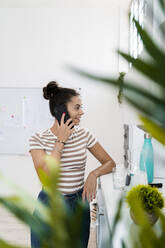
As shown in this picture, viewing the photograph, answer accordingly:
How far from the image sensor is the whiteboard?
4336 millimetres

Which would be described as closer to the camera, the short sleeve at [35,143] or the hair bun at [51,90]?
the short sleeve at [35,143]

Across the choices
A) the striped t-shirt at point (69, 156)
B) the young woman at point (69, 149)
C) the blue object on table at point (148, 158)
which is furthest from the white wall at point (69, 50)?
the striped t-shirt at point (69, 156)

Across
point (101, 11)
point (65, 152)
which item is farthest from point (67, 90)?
point (101, 11)

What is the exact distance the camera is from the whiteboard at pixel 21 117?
4.34m

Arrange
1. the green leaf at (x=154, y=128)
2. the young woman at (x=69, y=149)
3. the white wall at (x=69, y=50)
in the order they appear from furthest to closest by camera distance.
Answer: the white wall at (x=69, y=50) < the young woman at (x=69, y=149) < the green leaf at (x=154, y=128)

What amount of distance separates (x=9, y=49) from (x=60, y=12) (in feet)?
2.84

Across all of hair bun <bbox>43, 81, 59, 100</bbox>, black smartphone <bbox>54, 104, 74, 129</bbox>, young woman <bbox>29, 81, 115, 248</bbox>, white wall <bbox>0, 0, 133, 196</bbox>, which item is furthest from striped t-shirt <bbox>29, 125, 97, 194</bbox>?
white wall <bbox>0, 0, 133, 196</bbox>

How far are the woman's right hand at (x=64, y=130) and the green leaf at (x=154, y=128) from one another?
1570 millimetres

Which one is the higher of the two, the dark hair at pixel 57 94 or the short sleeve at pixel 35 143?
the dark hair at pixel 57 94

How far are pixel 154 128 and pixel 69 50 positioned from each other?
428 cm

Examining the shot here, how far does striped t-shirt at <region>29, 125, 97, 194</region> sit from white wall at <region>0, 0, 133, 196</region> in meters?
2.44

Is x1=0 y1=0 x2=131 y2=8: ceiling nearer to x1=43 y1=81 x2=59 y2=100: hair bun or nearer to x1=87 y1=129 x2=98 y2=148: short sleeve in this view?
x1=43 y1=81 x2=59 y2=100: hair bun

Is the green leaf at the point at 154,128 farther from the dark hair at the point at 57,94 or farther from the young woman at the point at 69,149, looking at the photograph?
the dark hair at the point at 57,94

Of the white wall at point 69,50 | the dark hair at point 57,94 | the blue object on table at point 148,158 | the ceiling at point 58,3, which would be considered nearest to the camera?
the dark hair at point 57,94
